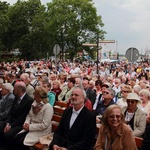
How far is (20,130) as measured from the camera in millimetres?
6094

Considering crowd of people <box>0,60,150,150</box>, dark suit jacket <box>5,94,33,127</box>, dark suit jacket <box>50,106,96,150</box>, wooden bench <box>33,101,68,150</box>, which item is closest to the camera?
crowd of people <box>0,60,150,150</box>

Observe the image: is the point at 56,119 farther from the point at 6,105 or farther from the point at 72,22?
the point at 72,22

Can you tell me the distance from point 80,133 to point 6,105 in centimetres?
283

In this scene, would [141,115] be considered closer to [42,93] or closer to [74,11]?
[42,93]

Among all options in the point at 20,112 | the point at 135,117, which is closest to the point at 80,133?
the point at 135,117

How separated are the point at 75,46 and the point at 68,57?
124 inches

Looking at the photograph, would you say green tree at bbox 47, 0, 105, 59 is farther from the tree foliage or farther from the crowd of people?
the crowd of people

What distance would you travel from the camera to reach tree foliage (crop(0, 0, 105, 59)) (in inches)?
2203

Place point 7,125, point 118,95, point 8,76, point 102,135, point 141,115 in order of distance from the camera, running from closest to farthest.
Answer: point 102,135, point 141,115, point 7,125, point 118,95, point 8,76

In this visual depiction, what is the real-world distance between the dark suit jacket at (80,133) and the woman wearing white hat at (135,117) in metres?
0.80

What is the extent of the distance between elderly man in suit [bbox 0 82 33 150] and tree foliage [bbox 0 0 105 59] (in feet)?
163

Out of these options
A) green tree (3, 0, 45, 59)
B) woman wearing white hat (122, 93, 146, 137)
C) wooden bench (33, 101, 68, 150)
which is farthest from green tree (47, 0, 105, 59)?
woman wearing white hat (122, 93, 146, 137)

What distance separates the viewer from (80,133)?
478cm

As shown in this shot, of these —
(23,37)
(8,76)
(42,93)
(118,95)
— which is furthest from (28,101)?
(23,37)
